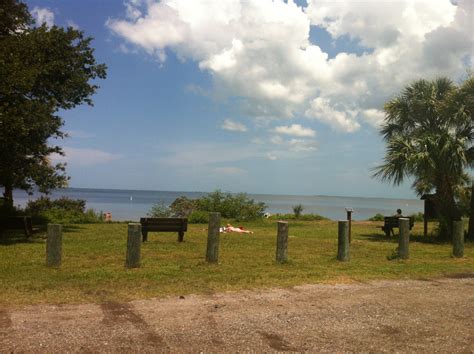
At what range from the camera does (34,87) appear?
48.8 feet

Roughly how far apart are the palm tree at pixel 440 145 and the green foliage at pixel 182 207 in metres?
12.6

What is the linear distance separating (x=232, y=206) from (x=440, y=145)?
12806mm

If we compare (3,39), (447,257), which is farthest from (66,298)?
(3,39)

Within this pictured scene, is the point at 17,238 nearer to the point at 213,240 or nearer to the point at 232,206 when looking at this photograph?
the point at 213,240

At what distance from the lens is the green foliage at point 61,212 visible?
21688 millimetres

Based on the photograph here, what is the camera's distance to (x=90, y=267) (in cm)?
871

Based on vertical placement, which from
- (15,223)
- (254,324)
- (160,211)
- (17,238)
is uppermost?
(160,211)

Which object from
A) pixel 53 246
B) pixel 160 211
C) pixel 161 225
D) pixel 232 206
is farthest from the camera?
pixel 232 206

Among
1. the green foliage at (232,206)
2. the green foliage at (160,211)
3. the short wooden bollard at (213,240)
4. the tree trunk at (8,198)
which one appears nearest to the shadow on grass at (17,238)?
the tree trunk at (8,198)

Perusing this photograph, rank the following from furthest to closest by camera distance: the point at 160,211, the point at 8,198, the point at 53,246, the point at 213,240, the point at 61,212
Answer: the point at 160,211
the point at 61,212
the point at 8,198
the point at 213,240
the point at 53,246

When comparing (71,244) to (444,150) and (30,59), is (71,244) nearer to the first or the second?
(30,59)

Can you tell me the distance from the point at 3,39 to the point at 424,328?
43.4ft

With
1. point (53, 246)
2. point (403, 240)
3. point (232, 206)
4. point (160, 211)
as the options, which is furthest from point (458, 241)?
point (160, 211)

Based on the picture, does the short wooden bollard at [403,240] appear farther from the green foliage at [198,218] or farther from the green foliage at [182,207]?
the green foliage at [182,207]
